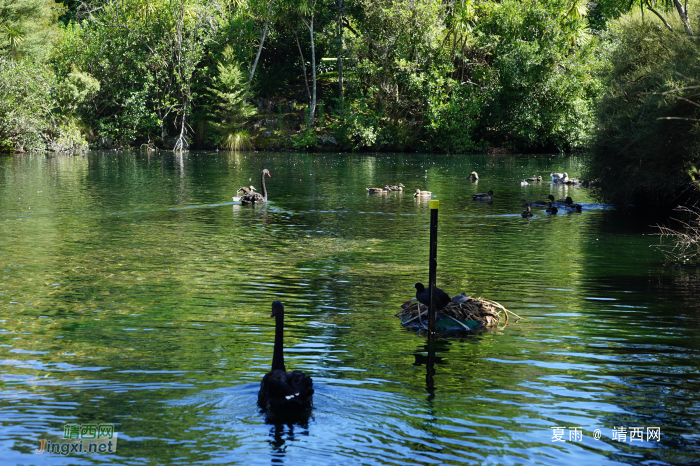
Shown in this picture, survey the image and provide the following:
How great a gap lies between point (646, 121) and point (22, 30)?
63.1 m

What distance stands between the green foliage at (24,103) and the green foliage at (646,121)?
50407mm

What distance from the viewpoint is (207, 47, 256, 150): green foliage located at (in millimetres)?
70150

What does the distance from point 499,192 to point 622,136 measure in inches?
357

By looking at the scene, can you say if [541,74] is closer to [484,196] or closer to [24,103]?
[484,196]

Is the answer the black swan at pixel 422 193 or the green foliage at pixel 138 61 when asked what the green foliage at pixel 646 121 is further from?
the green foliage at pixel 138 61

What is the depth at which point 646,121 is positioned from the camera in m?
27.5

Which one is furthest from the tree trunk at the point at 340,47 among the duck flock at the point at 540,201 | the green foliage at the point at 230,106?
the duck flock at the point at 540,201

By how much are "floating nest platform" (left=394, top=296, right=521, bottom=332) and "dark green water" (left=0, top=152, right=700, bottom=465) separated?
0.35m

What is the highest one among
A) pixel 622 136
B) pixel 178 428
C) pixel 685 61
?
pixel 685 61

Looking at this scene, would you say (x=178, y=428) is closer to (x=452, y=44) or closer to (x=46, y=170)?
(x=46, y=170)

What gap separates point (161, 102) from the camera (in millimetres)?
73875

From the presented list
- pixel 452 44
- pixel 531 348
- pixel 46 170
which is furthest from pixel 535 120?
pixel 531 348

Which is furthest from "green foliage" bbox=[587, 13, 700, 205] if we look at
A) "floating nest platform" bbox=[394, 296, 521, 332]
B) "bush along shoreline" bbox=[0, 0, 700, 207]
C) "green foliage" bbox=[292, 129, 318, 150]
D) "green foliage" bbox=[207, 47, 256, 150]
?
"green foliage" bbox=[207, 47, 256, 150]

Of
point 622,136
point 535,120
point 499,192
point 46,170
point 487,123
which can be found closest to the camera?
point 622,136
